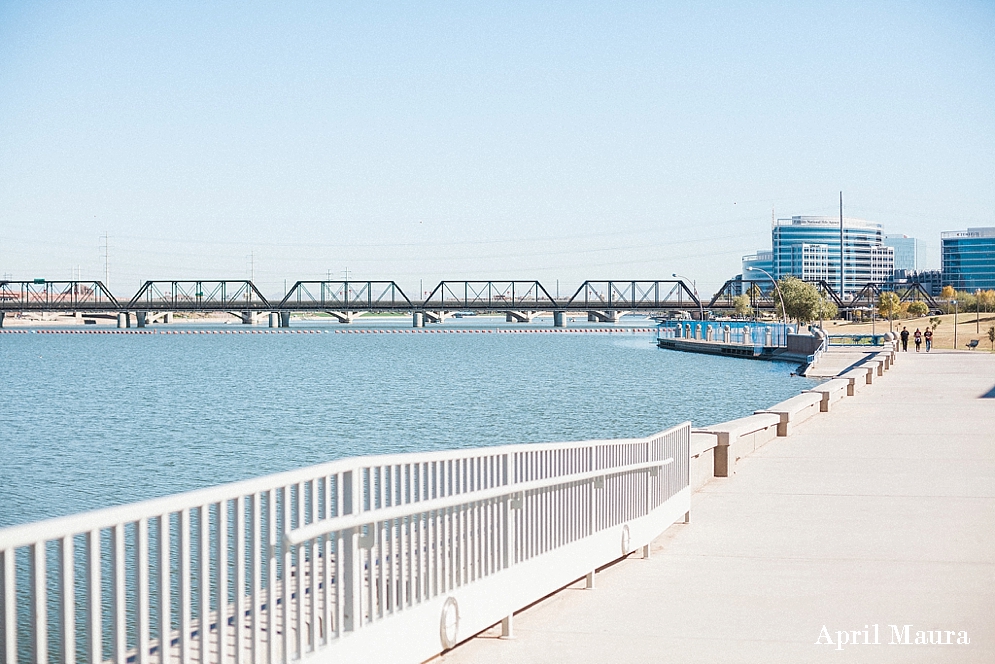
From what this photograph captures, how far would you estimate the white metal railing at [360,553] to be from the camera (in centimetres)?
471

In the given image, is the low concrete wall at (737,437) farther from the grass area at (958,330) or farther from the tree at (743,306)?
the tree at (743,306)

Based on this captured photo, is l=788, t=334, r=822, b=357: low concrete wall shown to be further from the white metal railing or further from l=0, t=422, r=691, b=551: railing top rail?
l=0, t=422, r=691, b=551: railing top rail

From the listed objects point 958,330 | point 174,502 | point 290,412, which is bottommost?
point 290,412

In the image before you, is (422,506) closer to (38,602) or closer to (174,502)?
(174,502)

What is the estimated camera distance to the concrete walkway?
749 centimetres

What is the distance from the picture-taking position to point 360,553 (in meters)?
6.27

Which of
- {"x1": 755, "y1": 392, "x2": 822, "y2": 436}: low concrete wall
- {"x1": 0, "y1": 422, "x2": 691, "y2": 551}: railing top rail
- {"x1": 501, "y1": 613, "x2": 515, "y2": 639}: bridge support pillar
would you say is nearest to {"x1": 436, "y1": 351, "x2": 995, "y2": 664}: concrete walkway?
{"x1": 501, "y1": 613, "x2": 515, "y2": 639}: bridge support pillar

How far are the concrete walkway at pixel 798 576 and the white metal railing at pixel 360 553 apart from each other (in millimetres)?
389

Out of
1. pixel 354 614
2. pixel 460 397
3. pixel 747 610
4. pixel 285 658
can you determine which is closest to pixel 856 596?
pixel 747 610

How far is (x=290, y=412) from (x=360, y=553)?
44428 millimetres

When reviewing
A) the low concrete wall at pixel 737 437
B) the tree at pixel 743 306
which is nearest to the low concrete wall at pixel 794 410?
the low concrete wall at pixel 737 437

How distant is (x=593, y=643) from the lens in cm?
760

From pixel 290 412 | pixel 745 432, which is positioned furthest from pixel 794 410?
pixel 290 412

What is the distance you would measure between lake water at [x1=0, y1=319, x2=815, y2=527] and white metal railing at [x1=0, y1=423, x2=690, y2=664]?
1682 cm
